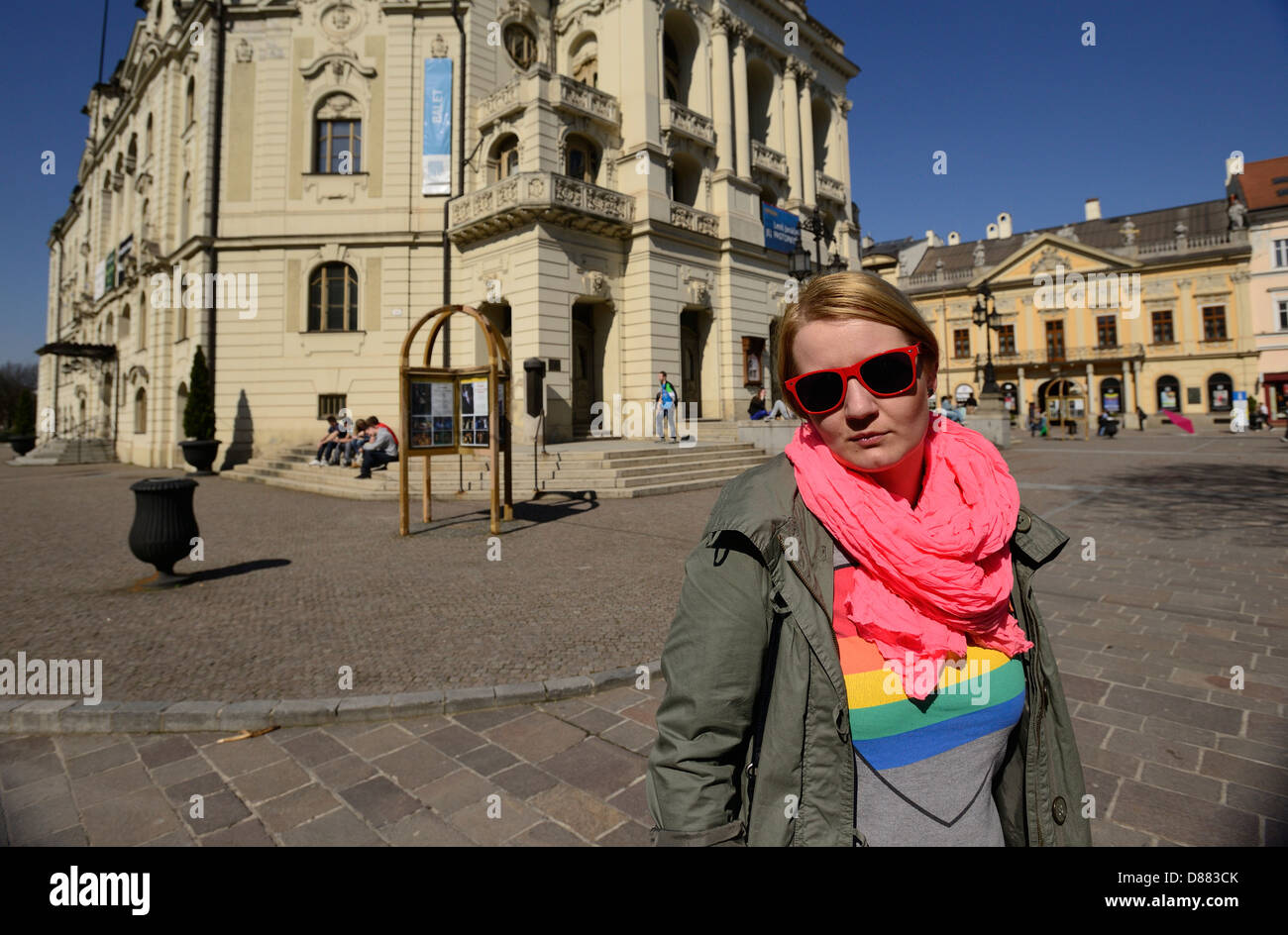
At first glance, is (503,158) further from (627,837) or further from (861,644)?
(861,644)

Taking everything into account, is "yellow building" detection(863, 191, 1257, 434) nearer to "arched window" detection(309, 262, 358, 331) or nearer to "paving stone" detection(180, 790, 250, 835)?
"arched window" detection(309, 262, 358, 331)

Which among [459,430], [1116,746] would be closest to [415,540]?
[459,430]

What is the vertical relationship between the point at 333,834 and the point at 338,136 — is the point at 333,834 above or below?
below

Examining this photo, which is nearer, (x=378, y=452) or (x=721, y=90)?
(x=378, y=452)

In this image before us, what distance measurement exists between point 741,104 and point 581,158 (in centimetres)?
803

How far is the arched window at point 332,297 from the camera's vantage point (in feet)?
75.5

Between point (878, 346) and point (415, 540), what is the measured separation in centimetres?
871

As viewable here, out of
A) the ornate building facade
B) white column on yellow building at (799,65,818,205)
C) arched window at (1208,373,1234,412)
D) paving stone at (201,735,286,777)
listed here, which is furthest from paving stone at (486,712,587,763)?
arched window at (1208,373,1234,412)

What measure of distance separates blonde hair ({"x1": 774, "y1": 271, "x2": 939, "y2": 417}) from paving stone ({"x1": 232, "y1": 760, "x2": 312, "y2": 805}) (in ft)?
Answer: 9.93

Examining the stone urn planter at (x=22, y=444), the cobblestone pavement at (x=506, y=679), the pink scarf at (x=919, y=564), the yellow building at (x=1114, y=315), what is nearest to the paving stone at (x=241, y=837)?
the cobblestone pavement at (x=506, y=679)

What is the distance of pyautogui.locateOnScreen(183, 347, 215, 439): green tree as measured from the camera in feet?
72.8

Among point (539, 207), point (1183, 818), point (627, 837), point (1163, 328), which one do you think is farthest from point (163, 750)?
point (1163, 328)

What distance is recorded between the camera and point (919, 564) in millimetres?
1402

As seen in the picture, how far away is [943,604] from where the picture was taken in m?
1.41
